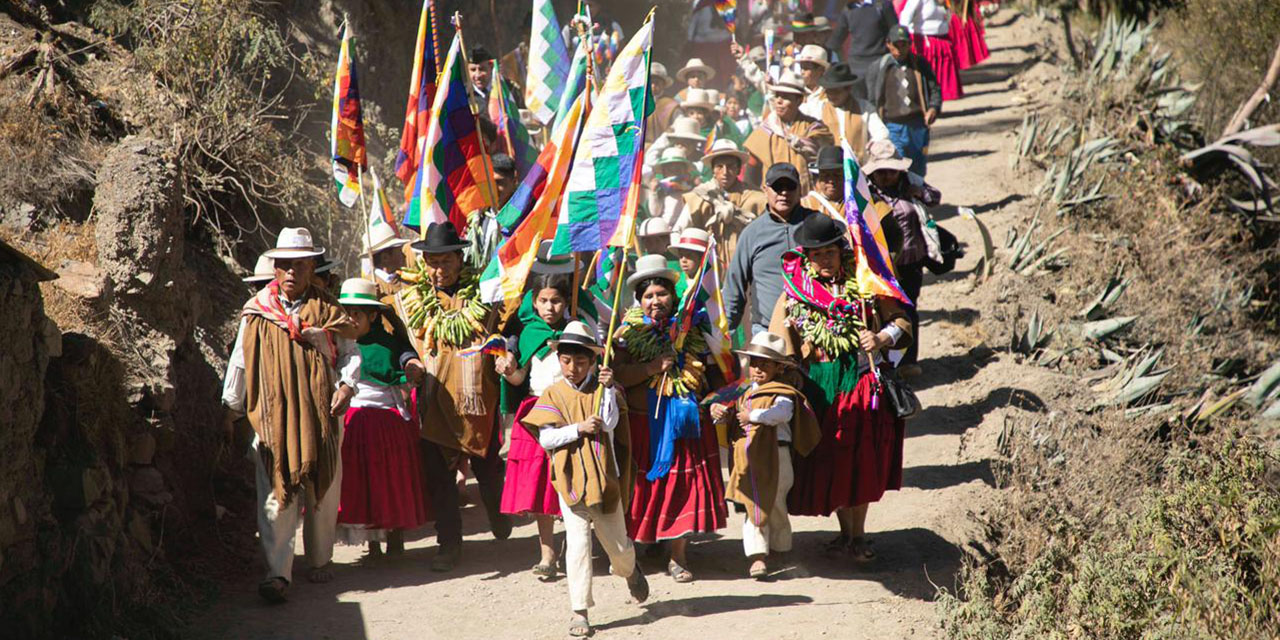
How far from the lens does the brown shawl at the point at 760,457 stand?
765 cm

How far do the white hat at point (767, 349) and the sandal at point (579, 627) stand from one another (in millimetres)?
1744

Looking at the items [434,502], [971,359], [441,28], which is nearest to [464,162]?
[434,502]

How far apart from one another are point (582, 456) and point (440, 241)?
1.78 meters

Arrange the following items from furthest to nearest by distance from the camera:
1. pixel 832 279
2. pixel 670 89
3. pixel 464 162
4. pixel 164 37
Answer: pixel 670 89, pixel 164 37, pixel 464 162, pixel 832 279

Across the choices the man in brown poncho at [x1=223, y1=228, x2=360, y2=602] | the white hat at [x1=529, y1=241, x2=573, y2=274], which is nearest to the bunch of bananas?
the white hat at [x1=529, y1=241, x2=573, y2=274]

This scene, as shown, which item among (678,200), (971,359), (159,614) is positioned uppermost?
(678,200)

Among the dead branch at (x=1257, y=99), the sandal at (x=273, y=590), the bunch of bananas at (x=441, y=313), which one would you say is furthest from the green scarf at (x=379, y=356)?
the dead branch at (x=1257, y=99)

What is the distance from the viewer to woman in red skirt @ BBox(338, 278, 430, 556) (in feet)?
26.0

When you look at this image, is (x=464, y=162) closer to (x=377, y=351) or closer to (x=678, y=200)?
(x=377, y=351)

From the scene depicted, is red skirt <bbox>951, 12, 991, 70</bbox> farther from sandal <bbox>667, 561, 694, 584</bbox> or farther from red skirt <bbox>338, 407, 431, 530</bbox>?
red skirt <bbox>338, 407, 431, 530</bbox>

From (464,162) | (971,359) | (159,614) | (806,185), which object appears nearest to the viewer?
(159,614)

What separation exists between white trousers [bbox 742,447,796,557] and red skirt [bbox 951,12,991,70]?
11.0 m

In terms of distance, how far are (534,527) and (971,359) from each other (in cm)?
486

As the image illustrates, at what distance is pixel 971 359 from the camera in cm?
1204
